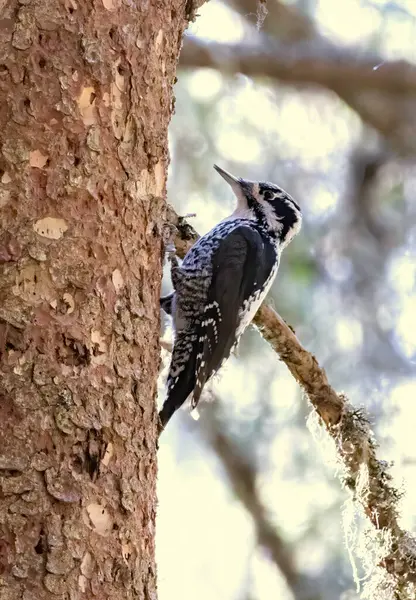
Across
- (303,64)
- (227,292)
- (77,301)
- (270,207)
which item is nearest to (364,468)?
(227,292)

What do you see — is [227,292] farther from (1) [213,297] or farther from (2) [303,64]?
(2) [303,64]

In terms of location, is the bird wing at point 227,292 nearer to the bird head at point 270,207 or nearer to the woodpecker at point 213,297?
the woodpecker at point 213,297

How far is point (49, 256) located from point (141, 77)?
19.6 inches

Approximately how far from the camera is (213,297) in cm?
285

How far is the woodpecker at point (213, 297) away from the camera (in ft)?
8.80

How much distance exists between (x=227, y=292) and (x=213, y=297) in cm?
5

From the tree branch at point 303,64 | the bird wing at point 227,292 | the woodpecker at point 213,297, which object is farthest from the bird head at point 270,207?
the tree branch at point 303,64

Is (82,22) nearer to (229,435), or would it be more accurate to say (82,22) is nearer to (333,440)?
(333,440)

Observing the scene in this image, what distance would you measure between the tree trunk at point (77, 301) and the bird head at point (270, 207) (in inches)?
59.1

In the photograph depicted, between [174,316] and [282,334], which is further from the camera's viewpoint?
[174,316]

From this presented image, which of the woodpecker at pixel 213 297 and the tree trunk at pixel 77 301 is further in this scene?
the woodpecker at pixel 213 297

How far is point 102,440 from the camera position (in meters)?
1.50

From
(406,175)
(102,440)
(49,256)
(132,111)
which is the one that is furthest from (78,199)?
(406,175)

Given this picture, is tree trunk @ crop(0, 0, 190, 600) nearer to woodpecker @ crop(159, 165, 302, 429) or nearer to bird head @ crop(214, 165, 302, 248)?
woodpecker @ crop(159, 165, 302, 429)
